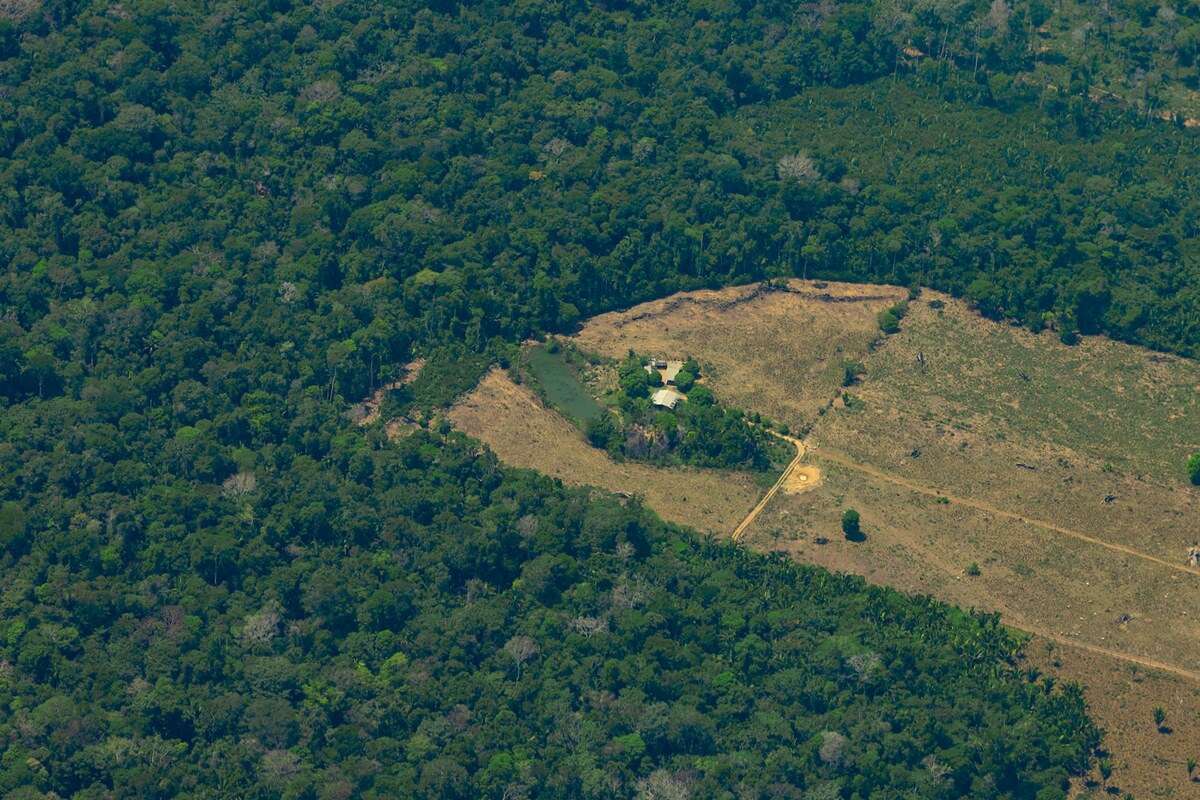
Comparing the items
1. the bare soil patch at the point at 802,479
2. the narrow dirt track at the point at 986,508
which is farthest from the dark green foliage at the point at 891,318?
the bare soil patch at the point at 802,479

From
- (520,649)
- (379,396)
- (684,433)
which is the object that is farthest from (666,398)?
(520,649)

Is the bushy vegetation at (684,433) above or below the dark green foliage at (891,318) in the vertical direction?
below

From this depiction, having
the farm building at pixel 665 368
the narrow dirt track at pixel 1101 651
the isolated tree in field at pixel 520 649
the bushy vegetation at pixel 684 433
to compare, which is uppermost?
the farm building at pixel 665 368

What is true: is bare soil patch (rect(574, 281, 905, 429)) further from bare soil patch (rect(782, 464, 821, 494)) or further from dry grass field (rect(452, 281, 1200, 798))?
bare soil patch (rect(782, 464, 821, 494))

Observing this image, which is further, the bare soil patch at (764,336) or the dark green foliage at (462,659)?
the bare soil patch at (764,336)

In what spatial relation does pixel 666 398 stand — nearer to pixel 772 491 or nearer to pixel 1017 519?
pixel 772 491

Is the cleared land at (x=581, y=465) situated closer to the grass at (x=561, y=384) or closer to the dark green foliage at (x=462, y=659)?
the grass at (x=561, y=384)

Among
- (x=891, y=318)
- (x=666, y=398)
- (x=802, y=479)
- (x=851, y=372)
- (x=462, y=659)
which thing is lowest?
(x=802, y=479)

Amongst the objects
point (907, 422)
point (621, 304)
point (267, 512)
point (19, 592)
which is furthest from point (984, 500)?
point (19, 592)

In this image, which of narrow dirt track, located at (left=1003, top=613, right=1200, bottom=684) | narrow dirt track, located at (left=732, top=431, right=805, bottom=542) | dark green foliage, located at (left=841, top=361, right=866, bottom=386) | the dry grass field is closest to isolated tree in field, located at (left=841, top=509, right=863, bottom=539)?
the dry grass field
